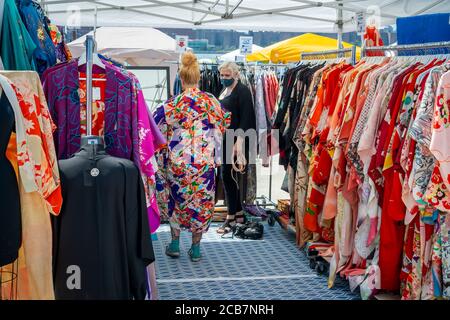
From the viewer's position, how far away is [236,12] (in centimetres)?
905

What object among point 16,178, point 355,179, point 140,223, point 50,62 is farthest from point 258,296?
point 16,178

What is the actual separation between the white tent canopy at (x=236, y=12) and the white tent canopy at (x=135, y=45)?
175mm

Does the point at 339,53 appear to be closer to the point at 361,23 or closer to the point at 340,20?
the point at 361,23

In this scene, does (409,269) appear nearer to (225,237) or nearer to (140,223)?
(140,223)

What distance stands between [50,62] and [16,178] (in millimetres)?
1036

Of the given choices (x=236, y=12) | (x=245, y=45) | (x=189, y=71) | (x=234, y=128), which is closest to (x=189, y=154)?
(x=189, y=71)

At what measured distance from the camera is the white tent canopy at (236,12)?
7715 millimetres

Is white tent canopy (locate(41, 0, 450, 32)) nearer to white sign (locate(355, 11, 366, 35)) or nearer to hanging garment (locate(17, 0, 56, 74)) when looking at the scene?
white sign (locate(355, 11, 366, 35))

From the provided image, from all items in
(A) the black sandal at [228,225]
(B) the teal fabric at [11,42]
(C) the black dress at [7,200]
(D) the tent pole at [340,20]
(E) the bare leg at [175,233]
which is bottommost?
(A) the black sandal at [228,225]

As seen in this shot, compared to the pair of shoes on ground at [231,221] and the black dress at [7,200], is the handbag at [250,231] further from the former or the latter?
the black dress at [7,200]

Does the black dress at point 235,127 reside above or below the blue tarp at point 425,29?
below

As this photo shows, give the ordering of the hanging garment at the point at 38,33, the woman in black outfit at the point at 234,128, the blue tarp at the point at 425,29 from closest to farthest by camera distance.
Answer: the hanging garment at the point at 38,33 < the blue tarp at the point at 425,29 < the woman in black outfit at the point at 234,128

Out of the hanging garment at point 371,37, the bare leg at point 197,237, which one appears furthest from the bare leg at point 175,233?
the hanging garment at point 371,37

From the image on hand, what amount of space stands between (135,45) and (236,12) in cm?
153
